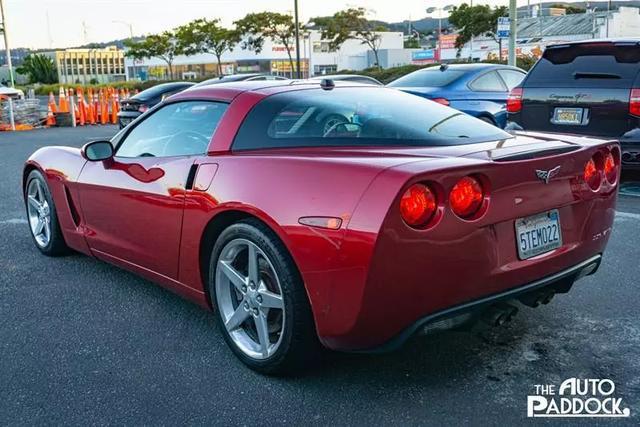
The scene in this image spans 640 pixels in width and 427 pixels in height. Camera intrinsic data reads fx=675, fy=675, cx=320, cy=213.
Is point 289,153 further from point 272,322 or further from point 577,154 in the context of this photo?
point 577,154

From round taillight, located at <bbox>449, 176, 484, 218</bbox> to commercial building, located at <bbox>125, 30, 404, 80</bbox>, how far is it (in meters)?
59.2

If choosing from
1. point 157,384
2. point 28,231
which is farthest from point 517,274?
point 28,231

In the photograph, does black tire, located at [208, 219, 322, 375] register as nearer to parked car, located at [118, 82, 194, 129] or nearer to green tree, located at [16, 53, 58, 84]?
parked car, located at [118, 82, 194, 129]

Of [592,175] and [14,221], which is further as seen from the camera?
[14,221]

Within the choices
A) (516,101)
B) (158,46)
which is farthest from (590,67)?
(158,46)

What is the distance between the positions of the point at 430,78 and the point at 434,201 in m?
8.19

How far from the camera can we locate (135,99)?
15.6 metres

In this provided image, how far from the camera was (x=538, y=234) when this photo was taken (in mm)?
2979

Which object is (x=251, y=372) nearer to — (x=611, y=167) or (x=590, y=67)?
(x=611, y=167)

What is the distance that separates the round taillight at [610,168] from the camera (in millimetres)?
3396

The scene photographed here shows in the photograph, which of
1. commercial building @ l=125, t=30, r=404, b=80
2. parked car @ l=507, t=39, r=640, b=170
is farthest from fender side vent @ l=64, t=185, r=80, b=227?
commercial building @ l=125, t=30, r=404, b=80

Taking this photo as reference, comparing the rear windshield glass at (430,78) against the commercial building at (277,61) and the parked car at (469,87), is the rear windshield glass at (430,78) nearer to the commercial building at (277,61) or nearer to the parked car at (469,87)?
the parked car at (469,87)

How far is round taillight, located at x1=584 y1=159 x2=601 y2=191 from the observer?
3.24 meters

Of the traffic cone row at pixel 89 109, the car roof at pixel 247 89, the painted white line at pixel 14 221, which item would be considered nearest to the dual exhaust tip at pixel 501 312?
the car roof at pixel 247 89
